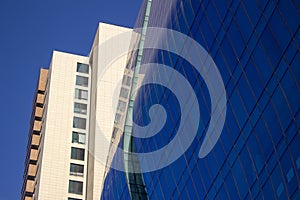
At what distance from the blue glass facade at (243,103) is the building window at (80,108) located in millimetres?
61007

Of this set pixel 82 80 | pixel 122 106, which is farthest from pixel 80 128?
→ pixel 122 106

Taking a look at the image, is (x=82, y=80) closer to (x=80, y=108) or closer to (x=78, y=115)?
(x=80, y=108)

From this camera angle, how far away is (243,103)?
4131 cm

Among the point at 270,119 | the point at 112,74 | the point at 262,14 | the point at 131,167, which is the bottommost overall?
the point at 270,119

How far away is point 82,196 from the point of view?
10481 cm

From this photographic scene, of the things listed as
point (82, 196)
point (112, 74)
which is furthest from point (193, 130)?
point (112, 74)

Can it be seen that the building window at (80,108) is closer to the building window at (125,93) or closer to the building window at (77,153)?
the building window at (77,153)

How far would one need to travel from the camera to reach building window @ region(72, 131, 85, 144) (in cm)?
11325

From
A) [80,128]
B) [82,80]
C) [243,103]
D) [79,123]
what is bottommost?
[243,103]

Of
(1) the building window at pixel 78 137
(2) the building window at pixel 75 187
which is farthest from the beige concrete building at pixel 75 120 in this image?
(1) the building window at pixel 78 137

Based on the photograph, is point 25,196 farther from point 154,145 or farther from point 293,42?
point 293,42

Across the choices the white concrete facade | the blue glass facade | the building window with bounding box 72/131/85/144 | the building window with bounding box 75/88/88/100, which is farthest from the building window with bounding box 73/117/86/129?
the blue glass facade

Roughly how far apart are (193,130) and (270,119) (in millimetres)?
12047

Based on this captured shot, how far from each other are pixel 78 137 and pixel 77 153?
11.8 ft
